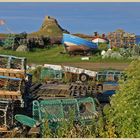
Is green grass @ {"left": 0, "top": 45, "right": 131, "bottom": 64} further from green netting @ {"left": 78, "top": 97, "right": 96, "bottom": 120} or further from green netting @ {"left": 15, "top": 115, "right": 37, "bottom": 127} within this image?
green netting @ {"left": 15, "top": 115, "right": 37, "bottom": 127}

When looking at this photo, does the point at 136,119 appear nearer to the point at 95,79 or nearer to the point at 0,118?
the point at 0,118

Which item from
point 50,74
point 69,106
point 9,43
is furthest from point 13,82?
point 9,43

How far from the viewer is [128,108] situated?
29.1 ft

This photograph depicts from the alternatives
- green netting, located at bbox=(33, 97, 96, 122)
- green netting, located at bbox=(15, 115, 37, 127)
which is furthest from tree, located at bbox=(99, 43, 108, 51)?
green netting, located at bbox=(15, 115, 37, 127)

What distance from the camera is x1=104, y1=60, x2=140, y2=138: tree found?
879 centimetres

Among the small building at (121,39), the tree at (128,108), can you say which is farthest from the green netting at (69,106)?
the small building at (121,39)

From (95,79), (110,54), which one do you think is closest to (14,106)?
(95,79)

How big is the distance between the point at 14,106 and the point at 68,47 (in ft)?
88.3

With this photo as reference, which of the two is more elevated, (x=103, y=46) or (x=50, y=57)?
(x=103, y=46)

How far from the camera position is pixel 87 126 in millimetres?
9820

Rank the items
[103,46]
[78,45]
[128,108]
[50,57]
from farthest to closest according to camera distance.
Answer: [103,46] → [78,45] → [50,57] → [128,108]

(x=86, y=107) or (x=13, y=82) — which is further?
(x=13, y=82)

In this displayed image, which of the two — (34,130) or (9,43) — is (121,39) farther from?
(34,130)

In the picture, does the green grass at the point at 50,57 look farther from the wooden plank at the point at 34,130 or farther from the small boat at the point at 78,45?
the wooden plank at the point at 34,130
